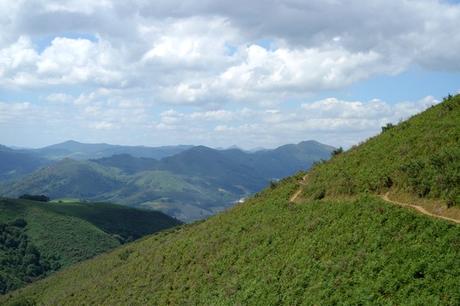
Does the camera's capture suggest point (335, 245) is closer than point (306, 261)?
Yes

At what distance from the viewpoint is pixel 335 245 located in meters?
29.1

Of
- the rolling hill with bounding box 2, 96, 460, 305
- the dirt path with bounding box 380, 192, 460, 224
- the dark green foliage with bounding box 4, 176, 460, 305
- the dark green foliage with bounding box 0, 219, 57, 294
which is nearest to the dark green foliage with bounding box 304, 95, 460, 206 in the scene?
the rolling hill with bounding box 2, 96, 460, 305

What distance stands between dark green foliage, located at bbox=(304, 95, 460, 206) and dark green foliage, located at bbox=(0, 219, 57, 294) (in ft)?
473

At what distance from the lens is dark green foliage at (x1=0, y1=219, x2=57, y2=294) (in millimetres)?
159125

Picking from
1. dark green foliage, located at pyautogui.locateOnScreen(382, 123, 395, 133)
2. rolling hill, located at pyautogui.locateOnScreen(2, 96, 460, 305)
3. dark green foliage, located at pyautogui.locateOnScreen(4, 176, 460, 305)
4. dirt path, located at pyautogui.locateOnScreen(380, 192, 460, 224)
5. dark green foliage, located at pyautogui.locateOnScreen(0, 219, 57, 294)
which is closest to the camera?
dark green foliage, located at pyautogui.locateOnScreen(4, 176, 460, 305)

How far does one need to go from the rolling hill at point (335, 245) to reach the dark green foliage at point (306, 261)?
7cm

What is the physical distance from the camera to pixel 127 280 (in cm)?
5144

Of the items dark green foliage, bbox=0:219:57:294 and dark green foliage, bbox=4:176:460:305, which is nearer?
dark green foliage, bbox=4:176:460:305

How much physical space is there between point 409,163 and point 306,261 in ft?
36.1

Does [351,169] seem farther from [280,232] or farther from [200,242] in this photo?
[200,242]

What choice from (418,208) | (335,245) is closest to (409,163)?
(418,208)

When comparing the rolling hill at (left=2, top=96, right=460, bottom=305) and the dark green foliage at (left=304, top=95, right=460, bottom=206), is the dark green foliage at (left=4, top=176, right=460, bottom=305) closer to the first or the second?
the rolling hill at (left=2, top=96, right=460, bottom=305)

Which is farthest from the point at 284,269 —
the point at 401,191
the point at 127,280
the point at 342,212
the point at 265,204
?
the point at 127,280

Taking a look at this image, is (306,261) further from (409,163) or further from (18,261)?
(18,261)
